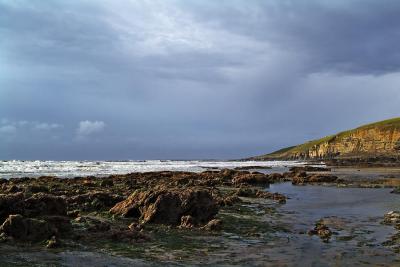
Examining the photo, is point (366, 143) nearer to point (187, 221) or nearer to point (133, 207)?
point (133, 207)

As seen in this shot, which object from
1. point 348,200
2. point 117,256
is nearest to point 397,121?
point 348,200

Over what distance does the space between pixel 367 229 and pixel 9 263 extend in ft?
38.7

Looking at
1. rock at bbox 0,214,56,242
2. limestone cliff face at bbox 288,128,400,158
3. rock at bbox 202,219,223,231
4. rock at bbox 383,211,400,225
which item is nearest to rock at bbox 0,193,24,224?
rock at bbox 0,214,56,242

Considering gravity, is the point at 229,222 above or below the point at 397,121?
below

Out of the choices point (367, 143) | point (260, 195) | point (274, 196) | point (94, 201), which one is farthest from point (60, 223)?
point (367, 143)

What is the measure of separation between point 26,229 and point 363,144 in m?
129

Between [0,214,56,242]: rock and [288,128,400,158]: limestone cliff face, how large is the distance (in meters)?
110

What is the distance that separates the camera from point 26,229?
11.6 m

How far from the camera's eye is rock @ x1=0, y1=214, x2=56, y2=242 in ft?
37.7

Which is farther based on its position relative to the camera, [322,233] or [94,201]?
[94,201]

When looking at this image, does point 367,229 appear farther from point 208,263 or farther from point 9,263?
point 9,263

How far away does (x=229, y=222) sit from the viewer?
53.0 ft

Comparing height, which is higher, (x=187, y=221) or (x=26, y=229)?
(x=26, y=229)

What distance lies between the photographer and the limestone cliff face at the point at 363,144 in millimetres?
116000
